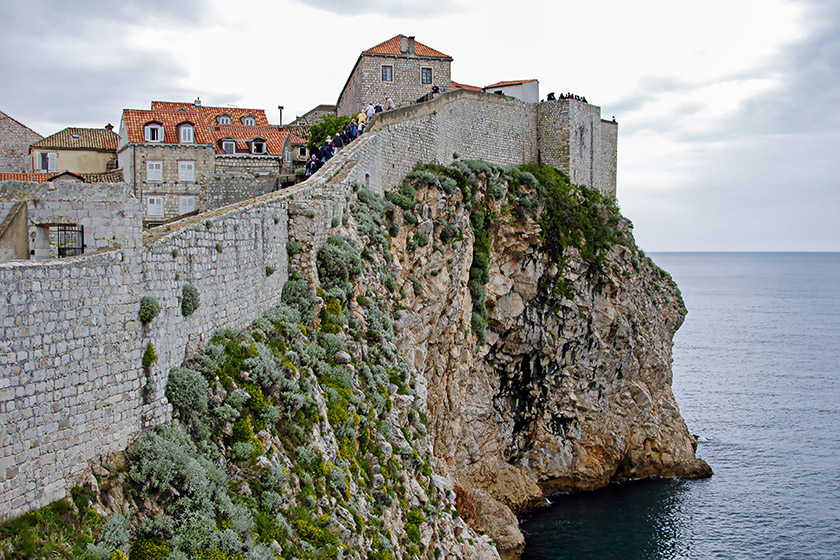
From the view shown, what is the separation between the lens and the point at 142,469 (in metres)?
11.9

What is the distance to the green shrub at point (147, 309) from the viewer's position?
12570 mm

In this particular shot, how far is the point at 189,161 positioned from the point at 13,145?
11.8 m

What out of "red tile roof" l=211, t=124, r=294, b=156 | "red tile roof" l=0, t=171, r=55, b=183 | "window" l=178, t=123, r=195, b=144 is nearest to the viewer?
"red tile roof" l=0, t=171, r=55, b=183

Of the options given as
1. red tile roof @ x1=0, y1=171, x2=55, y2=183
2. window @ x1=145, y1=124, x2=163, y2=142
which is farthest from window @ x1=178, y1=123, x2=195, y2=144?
red tile roof @ x1=0, y1=171, x2=55, y2=183

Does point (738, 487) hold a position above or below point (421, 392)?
below

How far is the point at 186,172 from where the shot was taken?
31422mm

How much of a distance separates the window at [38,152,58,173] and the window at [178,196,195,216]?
9181mm

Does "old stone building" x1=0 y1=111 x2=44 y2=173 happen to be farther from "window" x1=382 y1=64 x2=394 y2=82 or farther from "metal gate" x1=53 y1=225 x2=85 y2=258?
"metal gate" x1=53 y1=225 x2=85 y2=258

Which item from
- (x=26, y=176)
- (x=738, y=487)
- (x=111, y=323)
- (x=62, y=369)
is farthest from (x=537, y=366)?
(x=62, y=369)

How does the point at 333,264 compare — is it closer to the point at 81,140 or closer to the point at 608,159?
the point at 81,140

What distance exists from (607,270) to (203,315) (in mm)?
33049

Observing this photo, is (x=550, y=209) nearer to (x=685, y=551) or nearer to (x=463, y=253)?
(x=463, y=253)

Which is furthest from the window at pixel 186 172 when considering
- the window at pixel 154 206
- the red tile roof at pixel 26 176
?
the red tile roof at pixel 26 176

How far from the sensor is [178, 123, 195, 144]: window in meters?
31.7
